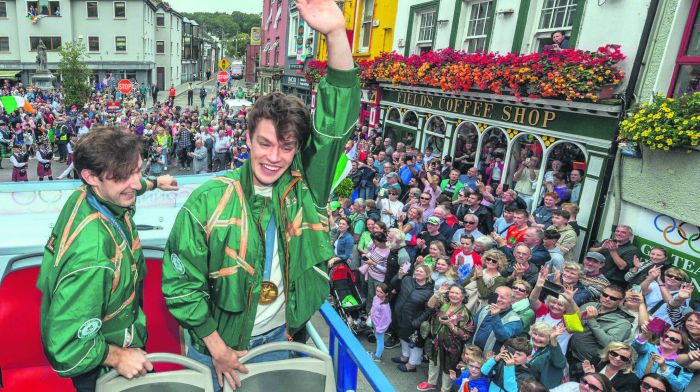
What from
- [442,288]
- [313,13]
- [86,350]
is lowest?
[442,288]

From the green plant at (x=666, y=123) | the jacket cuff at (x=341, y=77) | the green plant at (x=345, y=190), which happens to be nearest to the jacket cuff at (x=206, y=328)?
the jacket cuff at (x=341, y=77)

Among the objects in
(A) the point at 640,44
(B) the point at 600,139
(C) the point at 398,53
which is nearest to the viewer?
(A) the point at 640,44

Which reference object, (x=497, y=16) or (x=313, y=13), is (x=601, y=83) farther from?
(x=313, y=13)

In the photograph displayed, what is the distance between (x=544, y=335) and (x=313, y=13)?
367 cm

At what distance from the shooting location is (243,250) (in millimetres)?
1983

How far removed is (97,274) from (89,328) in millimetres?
221

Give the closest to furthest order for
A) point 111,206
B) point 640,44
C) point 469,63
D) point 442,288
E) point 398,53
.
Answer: point 111,206
point 442,288
point 640,44
point 469,63
point 398,53

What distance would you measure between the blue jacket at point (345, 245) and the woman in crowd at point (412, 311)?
1665 millimetres

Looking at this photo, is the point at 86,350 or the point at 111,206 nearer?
the point at 86,350

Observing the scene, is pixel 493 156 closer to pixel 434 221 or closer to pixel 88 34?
pixel 434 221

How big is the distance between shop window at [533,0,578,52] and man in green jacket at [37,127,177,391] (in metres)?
8.91

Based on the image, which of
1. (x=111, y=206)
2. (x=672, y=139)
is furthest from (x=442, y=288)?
(x=111, y=206)

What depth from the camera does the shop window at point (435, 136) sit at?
40.7 ft

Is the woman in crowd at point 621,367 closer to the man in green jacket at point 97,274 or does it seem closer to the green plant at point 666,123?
the green plant at point 666,123
